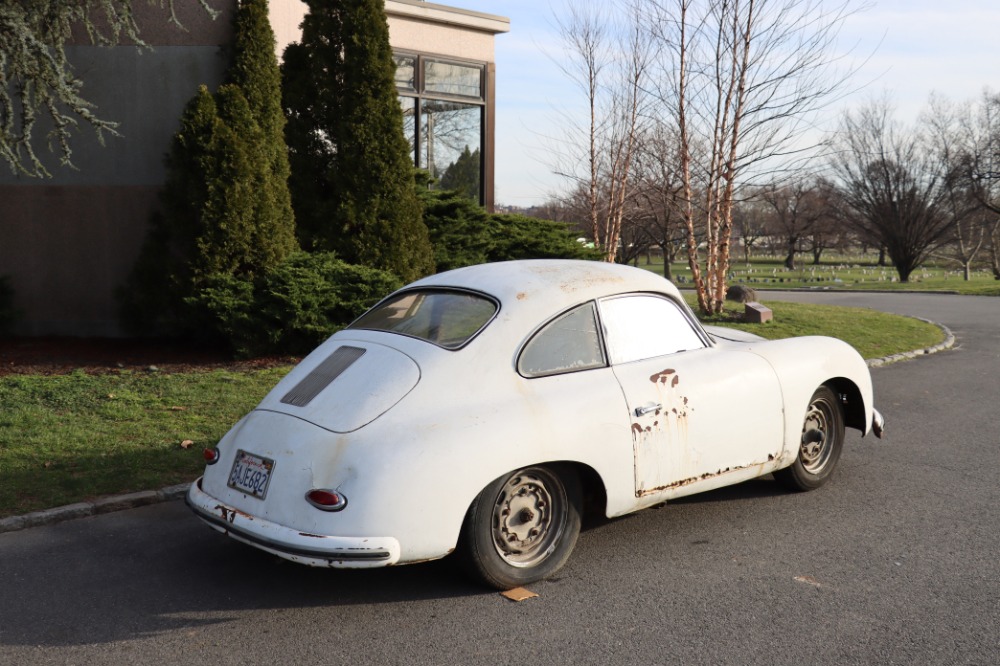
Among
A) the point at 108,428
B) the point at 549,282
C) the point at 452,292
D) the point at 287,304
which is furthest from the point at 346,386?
the point at 287,304

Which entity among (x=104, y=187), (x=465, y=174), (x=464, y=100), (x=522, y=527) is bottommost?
(x=522, y=527)

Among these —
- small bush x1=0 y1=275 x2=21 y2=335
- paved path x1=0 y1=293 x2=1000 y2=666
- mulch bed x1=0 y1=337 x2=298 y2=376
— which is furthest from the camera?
small bush x1=0 y1=275 x2=21 y2=335

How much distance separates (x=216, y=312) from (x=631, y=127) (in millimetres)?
13886

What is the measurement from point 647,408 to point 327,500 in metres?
1.91

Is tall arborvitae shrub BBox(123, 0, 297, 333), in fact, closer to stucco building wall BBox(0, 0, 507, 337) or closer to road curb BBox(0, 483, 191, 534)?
stucco building wall BBox(0, 0, 507, 337)

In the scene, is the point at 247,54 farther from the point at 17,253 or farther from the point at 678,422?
the point at 678,422

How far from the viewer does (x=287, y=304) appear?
11.1 metres

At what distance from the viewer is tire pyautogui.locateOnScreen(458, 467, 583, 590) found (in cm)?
447

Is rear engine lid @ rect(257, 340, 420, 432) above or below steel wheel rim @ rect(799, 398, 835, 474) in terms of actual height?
above

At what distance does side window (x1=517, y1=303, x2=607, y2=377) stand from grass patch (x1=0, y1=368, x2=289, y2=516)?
2.96m

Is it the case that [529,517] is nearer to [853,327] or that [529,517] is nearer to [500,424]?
[500,424]

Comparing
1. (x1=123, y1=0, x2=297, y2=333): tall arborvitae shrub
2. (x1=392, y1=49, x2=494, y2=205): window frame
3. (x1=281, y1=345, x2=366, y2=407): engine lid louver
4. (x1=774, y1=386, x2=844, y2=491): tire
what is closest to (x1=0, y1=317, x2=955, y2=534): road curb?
(x1=281, y1=345, x2=366, y2=407): engine lid louver

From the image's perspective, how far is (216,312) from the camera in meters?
11.1

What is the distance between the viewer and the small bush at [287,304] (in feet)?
36.3
